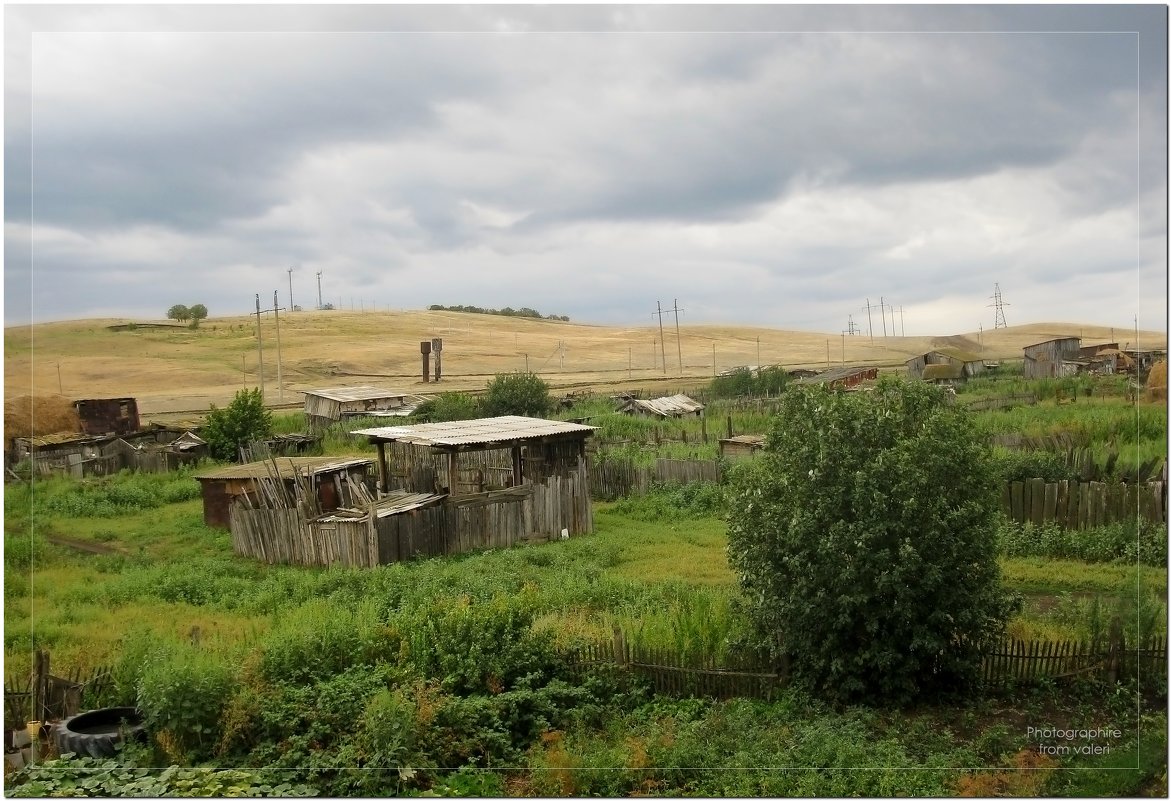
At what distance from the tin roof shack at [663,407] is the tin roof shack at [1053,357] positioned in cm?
1467

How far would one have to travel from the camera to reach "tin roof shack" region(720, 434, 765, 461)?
26.0 m

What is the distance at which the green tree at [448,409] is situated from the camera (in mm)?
Result: 32188

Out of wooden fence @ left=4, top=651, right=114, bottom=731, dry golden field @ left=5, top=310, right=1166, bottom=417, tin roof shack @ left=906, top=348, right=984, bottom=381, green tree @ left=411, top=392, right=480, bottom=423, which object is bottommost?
wooden fence @ left=4, top=651, right=114, bottom=731

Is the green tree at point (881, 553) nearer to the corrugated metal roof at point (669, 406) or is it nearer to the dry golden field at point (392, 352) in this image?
the dry golden field at point (392, 352)

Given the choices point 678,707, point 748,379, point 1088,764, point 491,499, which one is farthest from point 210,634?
point 748,379

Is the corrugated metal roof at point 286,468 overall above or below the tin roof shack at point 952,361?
below

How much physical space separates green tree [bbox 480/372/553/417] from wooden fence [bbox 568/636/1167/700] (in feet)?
78.0

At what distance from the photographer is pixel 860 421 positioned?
917 centimetres

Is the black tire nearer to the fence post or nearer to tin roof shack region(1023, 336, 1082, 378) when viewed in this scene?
the fence post

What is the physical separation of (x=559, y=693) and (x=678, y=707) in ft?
4.01

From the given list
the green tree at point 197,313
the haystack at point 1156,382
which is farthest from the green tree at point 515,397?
the haystack at point 1156,382

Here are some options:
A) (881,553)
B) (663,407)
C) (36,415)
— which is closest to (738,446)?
(663,407)

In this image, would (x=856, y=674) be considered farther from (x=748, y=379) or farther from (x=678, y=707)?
(x=748, y=379)

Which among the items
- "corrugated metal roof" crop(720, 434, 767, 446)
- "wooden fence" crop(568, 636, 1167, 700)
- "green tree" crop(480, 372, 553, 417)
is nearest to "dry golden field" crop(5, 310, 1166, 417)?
"wooden fence" crop(568, 636, 1167, 700)
